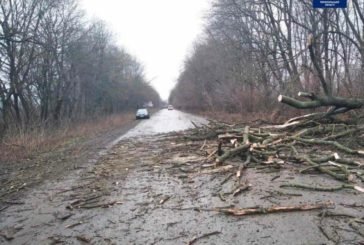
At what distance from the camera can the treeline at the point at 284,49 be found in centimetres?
1766

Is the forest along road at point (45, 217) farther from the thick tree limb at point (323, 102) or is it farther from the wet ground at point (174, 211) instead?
the thick tree limb at point (323, 102)

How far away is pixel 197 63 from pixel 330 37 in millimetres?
31189

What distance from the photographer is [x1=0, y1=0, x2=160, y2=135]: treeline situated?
818 inches

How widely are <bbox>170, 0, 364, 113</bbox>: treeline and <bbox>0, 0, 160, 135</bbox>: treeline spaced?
34.8 ft

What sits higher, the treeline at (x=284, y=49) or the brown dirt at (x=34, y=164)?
the treeline at (x=284, y=49)

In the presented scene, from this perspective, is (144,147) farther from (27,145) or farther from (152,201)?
(152,201)

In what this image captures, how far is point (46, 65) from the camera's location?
84.4ft

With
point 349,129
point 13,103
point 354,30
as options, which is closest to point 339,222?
point 349,129

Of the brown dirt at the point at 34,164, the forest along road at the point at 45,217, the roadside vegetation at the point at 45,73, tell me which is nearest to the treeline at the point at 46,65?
the roadside vegetation at the point at 45,73

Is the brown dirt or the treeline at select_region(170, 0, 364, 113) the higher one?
the treeline at select_region(170, 0, 364, 113)

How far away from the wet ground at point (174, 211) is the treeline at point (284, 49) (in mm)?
9339

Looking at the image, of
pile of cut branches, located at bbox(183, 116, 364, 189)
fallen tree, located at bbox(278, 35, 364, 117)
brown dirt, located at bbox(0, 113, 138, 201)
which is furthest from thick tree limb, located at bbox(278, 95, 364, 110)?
brown dirt, located at bbox(0, 113, 138, 201)

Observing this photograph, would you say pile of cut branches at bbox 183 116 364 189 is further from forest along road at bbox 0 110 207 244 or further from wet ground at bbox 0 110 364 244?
forest along road at bbox 0 110 207 244

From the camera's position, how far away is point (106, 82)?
41188mm
